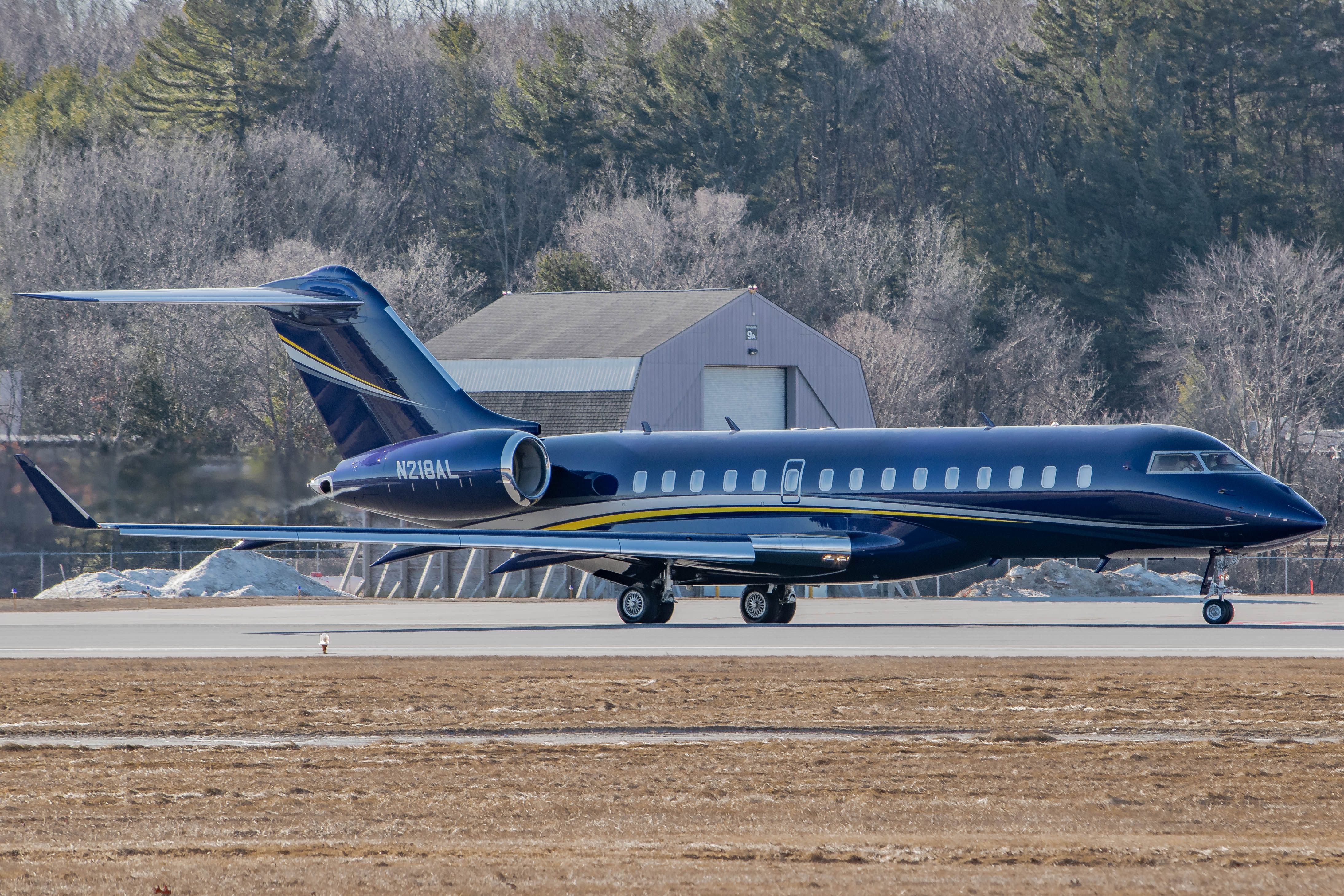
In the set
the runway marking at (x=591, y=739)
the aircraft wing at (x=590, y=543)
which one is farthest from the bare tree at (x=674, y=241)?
the runway marking at (x=591, y=739)

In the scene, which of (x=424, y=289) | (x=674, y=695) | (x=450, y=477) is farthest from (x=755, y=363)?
(x=674, y=695)

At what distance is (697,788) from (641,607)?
783 inches

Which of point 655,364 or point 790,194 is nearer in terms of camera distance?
point 655,364

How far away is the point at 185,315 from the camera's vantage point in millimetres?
71062

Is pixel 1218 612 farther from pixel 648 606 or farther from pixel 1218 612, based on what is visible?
pixel 648 606

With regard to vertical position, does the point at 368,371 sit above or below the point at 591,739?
above

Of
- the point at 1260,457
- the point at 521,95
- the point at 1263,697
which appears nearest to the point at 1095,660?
the point at 1263,697

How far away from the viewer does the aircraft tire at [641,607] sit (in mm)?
31875

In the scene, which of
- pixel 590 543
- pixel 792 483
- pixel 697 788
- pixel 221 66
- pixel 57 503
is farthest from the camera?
pixel 221 66

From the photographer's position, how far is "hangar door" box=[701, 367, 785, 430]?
174ft

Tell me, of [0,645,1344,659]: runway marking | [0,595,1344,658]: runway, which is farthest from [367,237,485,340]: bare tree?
[0,645,1344,659]: runway marking

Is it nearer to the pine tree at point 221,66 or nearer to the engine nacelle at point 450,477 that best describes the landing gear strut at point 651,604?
the engine nacelle at point 450,477

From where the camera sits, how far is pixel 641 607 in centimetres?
3194

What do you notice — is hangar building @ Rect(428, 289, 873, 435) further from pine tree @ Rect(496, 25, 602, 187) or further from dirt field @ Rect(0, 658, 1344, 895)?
pine tree @ Rect(496, 25, 602, 187)
